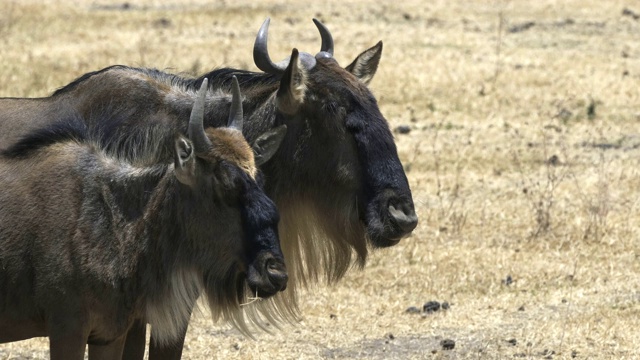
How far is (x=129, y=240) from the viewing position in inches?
202

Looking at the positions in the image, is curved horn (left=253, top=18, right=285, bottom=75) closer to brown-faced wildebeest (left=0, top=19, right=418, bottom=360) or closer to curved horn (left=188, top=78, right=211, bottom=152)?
brown-faced wildebeest (left=0, top=19, right=418, bottom=360)

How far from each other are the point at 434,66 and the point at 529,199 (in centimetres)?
567

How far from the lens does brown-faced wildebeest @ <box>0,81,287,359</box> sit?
490 centimetres

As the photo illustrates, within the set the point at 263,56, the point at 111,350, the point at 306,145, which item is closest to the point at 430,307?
the point at 306,145

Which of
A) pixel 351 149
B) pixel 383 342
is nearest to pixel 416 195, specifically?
pixel 383 342

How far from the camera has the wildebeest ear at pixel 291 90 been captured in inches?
228

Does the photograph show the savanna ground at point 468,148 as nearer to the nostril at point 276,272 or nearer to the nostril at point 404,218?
the nostril at point 404,218

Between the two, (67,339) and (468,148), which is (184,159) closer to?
(67,339)

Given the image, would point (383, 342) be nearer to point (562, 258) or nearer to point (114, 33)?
point (562, 258)

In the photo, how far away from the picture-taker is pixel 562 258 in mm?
8820

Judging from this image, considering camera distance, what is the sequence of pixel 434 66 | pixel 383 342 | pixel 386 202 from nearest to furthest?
1. pixel 386 202
2. pixel 383 342
3. pixel 434 66

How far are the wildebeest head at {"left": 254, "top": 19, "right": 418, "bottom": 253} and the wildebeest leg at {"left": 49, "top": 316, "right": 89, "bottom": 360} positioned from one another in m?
1.44

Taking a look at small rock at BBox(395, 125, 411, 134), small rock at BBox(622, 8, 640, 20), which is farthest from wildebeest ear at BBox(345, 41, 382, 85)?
small rock at BBox(622, 8, 640, 20)

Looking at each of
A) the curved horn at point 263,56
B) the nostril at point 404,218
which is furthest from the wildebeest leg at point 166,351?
the curved horn at point 263,56
